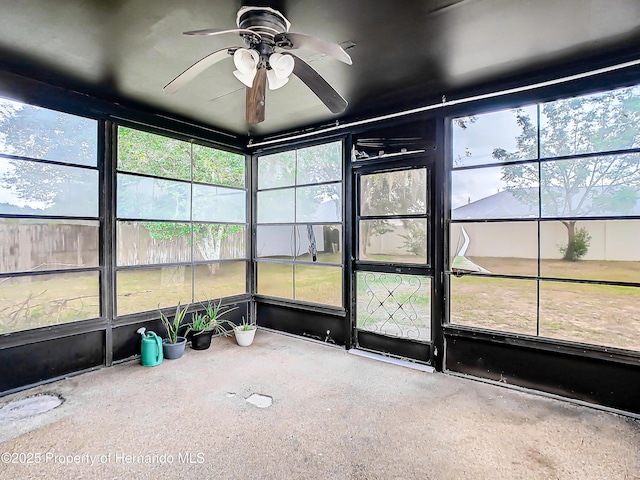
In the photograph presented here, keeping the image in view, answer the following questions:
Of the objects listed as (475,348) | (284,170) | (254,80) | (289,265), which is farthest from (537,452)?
(284,170)

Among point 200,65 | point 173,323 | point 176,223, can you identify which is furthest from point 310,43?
point 173,323

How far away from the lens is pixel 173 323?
4129 mm

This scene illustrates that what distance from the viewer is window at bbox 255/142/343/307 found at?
4.35 m

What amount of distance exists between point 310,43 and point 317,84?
1.16 ft

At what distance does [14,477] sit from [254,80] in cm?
270

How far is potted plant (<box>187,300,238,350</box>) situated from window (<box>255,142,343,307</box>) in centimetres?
66

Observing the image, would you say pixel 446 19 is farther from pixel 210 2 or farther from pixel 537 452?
pixel 537 452

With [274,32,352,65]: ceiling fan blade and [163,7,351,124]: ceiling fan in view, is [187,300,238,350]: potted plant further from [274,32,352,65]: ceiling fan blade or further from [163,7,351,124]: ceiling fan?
[274,32,352,65]: ceiling fan blade

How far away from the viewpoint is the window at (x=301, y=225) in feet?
14.3

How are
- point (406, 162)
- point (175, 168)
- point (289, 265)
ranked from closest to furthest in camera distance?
point (406, 162), point (175, 168), point (289, 265)

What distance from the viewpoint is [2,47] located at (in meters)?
2.49

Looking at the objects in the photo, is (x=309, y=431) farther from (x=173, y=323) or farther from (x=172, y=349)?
(x=173, y=323)

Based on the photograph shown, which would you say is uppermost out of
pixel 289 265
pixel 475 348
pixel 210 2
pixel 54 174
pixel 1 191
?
pixel 210 2

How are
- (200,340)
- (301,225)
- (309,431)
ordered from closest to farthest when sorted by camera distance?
1. (309,431)
2. (200,340)
3. (301,225)
